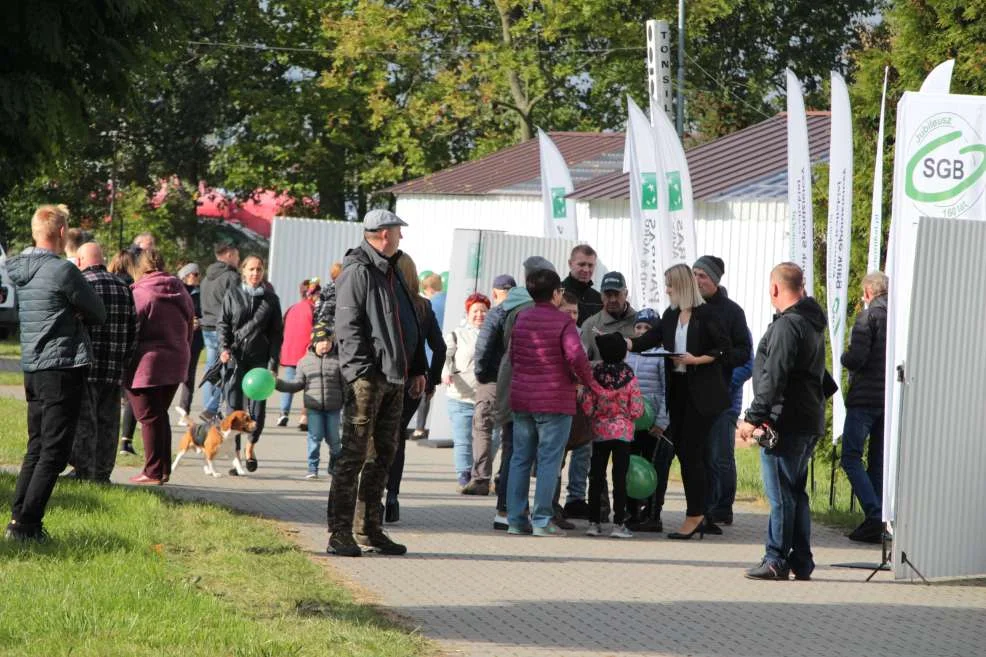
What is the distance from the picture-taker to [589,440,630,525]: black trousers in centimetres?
1106

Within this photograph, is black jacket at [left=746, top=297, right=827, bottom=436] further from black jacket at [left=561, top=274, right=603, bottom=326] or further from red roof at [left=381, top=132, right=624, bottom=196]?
red roof at [left=381, top=132, right=624, bottom=196]

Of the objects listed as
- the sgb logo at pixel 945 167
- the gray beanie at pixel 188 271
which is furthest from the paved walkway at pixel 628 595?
the gray beanie at pixel 188 271

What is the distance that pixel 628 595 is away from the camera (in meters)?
8.62

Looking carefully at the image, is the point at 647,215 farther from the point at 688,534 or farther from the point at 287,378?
the point at 688,534

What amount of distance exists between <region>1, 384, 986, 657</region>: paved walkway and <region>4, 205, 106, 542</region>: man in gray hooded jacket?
5.68ft

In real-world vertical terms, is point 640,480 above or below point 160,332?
below

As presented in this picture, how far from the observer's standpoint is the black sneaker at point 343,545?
9477 millimetres

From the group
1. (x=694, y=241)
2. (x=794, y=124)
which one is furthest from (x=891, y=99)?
(x=694, y=241)

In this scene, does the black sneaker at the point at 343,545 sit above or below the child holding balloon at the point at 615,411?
below

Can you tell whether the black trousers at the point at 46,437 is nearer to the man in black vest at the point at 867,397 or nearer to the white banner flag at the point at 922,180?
the white banner flag at the point at 922,180

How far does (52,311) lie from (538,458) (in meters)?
3.61

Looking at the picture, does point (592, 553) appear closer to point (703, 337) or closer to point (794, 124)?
point (703, 337)

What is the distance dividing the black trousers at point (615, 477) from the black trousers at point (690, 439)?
396mm

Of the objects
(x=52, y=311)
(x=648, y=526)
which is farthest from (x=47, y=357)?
(x=648, y=526)
